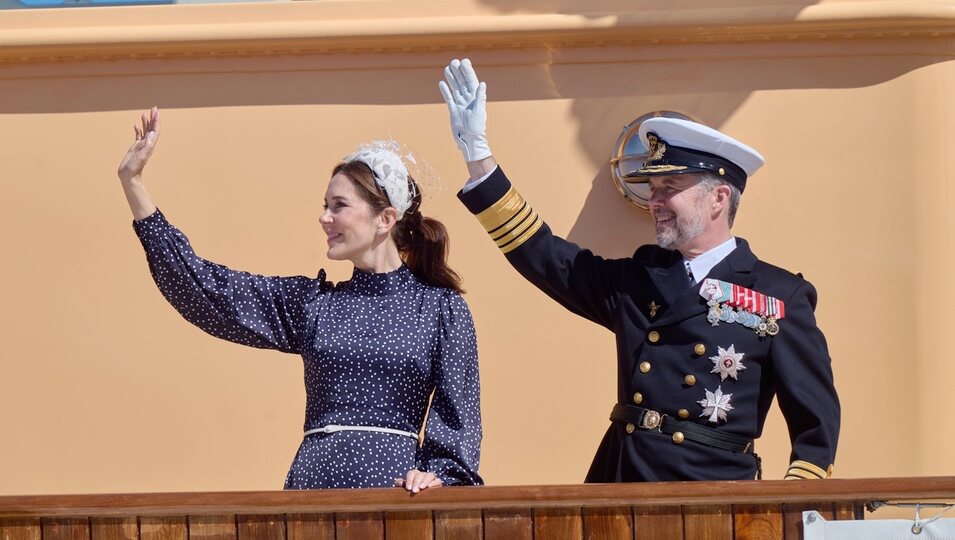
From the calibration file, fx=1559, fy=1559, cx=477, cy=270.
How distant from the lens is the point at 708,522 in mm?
3080

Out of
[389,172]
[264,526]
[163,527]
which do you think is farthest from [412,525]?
[389,172]

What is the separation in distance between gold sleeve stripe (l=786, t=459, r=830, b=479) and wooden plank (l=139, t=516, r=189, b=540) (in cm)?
128

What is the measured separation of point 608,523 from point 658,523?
99 mm

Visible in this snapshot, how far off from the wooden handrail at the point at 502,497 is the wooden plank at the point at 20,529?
37 mm

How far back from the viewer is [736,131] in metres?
4.21

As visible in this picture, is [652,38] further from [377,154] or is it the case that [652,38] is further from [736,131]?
[377,154]

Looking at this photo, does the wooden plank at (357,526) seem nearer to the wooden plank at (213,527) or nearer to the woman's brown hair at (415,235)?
the wooden plank at (213,527)

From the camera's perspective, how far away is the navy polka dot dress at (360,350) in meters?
3.33

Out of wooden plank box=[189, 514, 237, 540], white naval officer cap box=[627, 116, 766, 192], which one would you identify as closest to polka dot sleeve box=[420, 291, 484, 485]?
wooden plank box=[189, 514, 237, 540]

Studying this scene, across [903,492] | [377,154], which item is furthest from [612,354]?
[903,492]

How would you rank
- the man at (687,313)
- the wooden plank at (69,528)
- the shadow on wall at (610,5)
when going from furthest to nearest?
1. the shadow on wall at (610,5)
2. the man at (687,313)
3. the wooden plank at (69,528)

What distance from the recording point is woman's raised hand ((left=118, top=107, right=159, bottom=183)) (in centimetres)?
341

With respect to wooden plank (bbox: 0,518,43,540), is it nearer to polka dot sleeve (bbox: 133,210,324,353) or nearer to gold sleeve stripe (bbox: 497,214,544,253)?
polka dot sleeve (bbox: 133,210,324,353)

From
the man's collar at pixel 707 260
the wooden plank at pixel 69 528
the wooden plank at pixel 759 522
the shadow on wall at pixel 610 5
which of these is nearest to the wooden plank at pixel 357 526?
the wooden plank at pixel 69 528
